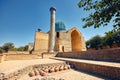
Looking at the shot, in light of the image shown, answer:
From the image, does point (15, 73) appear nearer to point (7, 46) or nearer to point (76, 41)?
point (76, 41)

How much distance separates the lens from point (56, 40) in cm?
2444

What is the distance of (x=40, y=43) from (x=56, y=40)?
394 cm

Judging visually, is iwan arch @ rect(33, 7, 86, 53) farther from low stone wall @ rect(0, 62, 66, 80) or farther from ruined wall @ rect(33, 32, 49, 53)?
low stone wall @ rect(0, 62, 66, 80)

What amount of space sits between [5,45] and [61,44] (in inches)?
1389

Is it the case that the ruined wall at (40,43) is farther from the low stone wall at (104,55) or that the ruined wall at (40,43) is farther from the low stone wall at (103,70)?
the low stone wall at (103,70)

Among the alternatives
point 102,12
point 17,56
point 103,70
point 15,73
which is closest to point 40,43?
point 17,56

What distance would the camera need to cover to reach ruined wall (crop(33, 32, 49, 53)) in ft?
72.5

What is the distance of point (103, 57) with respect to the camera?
29.0ft

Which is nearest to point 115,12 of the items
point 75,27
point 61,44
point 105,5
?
point 105,5

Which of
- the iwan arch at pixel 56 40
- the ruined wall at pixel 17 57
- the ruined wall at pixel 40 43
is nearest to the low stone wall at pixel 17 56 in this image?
the ruined wall at pixel 17 57

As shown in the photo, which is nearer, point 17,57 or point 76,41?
point 17,57

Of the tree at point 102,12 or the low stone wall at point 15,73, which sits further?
the low stone wall at point 15,73

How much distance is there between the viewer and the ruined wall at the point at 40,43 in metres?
22.1

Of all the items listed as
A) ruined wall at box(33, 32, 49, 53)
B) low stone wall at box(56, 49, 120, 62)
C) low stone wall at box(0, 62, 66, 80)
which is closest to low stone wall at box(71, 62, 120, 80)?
low stone wall at box(56, 49, 120, 62)
